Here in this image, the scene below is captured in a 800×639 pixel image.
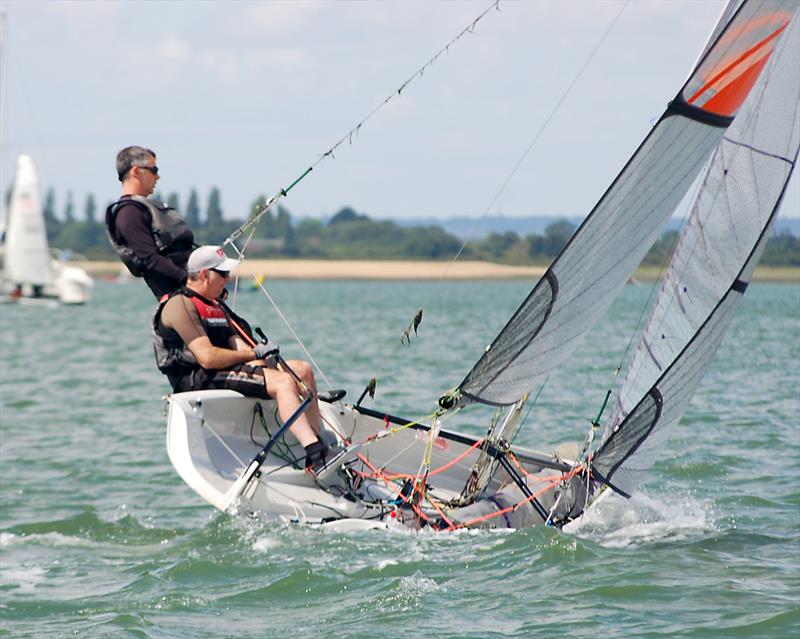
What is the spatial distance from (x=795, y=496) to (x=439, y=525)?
2809 mm

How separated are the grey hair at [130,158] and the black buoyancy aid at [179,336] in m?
0.76

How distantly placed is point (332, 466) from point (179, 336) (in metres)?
1.15

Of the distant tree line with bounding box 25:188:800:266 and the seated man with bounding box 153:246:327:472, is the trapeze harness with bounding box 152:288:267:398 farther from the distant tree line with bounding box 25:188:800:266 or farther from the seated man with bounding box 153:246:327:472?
the distant tree line with bounding box 25:188:800:266

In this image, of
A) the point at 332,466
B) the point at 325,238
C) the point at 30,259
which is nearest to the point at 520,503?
the point at 332,466

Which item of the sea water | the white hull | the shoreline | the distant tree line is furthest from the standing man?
the shoreline

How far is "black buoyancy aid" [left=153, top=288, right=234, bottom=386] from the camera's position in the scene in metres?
7.57

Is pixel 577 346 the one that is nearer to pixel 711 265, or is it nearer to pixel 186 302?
pixel 711 265

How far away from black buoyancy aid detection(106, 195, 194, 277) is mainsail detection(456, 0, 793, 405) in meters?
1.90

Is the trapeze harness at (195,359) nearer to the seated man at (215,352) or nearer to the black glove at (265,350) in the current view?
the seated man at (215,352)

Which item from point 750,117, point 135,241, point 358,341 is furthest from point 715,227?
point 358,341

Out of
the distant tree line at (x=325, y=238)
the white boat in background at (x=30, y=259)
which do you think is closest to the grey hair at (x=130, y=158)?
the white boat in background at (x=30, y=259)

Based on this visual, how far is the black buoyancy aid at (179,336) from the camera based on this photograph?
298 inches

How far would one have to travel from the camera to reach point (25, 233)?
50.4m

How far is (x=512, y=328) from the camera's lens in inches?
281
